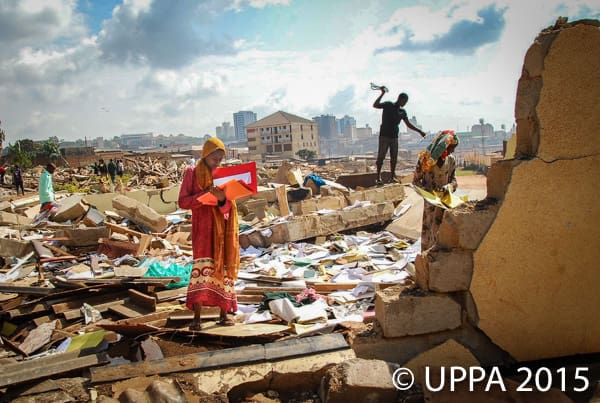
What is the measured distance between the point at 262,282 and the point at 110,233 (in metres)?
3.92

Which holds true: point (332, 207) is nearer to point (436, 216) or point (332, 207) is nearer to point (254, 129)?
point (436, 216)

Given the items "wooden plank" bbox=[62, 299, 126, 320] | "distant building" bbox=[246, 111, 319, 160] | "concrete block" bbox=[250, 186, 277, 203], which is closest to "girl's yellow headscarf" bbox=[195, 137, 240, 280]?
"wooden plank" bbox=[62, 299, 126, 320]

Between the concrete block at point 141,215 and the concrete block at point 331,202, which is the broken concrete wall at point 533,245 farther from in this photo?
the concrete block at point 141,215

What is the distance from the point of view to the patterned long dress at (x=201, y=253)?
3656 millimetres

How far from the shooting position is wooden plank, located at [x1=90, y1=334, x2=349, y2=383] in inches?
108

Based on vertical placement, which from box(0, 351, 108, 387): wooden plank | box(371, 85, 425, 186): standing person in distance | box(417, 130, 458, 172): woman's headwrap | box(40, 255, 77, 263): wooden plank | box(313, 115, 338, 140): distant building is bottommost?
box(40, 255, 77, 263): wooden plank

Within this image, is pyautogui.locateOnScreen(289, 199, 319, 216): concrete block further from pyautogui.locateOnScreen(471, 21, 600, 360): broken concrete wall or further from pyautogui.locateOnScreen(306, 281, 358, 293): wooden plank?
pyautogui.locateOnScreen(471, 21, 600, 360): broken concrete wall

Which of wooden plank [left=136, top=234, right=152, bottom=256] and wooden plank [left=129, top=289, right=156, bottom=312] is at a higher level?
wooden plank [left=136, top=234, right=152, bottom=256]

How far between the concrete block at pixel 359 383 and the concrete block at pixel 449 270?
2.28ft

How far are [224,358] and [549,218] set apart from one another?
8.25 feet

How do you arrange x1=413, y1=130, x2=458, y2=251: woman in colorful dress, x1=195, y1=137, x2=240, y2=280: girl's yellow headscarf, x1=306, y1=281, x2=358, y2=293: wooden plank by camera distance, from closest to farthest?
1. x1=195, y1=137, x2=240, y2=280: girl's yellow headscarf
2. x1=413, y1=130, x2=458, y2=251: woman in colorful dress
3. x1=306, y1=281, x2=358, y2=293: wooden plank

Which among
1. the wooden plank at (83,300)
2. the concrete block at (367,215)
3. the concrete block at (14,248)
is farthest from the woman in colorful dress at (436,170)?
the concrete block at (14,248)

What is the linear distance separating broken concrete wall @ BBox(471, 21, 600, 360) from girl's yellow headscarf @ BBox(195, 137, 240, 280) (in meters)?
2.10

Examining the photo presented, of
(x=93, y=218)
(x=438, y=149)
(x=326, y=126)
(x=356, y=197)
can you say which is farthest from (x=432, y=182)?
(x=326, y=126)
